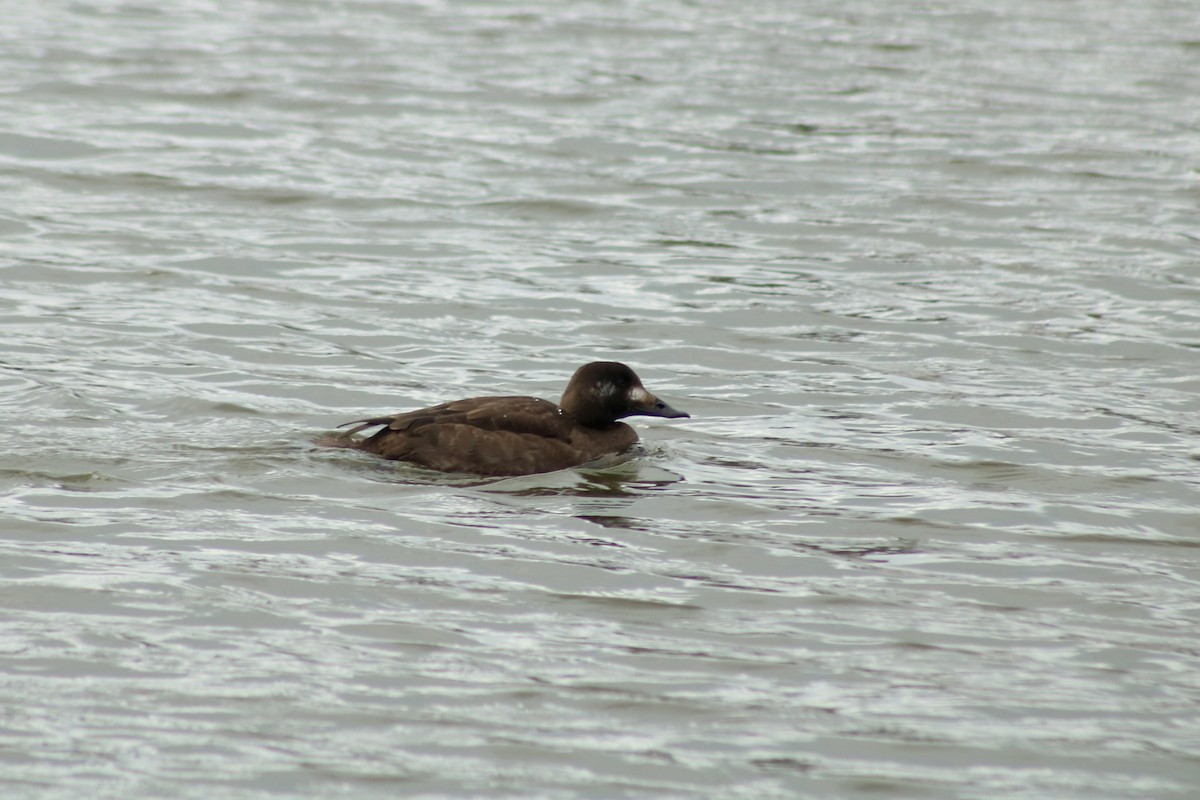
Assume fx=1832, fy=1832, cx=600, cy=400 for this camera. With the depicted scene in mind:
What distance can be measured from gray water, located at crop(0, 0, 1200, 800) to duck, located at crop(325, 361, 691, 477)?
0.16 metres

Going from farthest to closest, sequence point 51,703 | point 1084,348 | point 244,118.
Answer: point 244,118
point 1084,348
point 51,703

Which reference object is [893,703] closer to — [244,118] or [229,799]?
[229,799]

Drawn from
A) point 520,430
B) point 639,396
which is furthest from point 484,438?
point 639,396

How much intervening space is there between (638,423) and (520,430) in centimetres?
138

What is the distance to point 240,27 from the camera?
74.8 feet

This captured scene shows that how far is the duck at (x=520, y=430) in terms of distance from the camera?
9016 mm

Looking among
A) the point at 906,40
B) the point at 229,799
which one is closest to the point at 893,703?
the point at 229,799

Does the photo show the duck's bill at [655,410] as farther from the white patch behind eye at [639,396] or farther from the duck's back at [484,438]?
the duck's back at [484,438]

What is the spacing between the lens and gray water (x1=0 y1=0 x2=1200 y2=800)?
19.7 ft

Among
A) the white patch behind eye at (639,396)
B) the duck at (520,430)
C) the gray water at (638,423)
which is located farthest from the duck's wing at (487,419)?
the white patch behind eye at (639,396)

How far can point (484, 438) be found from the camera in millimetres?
9023

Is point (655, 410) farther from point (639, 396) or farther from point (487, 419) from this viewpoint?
point (487, 419)

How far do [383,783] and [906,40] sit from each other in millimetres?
18280

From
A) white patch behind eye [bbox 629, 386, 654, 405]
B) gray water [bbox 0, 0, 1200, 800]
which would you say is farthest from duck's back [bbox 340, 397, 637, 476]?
white patch behind eye [bbox 629, 386, 654, 405]
